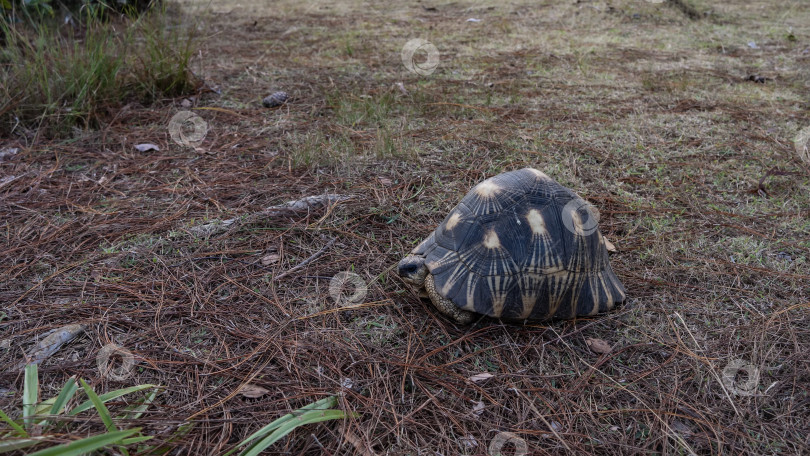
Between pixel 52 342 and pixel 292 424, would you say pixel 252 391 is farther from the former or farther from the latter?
pixel 52 342

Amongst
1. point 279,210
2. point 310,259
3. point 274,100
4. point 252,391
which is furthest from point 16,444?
point 274,100

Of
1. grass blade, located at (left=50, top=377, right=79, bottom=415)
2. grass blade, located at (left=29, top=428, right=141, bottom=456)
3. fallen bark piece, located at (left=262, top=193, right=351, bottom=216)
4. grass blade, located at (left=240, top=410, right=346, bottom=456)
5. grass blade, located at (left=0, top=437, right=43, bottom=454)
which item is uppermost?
grass blade, located at (left=29, top=428, right=141, bottom=456)

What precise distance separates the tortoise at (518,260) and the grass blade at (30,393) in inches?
58.9

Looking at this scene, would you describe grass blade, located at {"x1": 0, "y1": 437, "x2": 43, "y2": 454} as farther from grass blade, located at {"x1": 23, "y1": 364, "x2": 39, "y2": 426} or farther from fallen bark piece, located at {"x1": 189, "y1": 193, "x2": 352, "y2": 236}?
fallen bark piece, located at {"x1": 189, "y1": 193, "x2": 352, "y2": 236}

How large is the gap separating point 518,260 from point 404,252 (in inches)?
30.1

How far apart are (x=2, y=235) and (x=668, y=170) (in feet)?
14.9

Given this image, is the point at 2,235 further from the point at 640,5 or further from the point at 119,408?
the point at 640,5

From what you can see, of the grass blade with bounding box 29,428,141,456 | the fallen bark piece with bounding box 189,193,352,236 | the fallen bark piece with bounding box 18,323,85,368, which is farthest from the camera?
the fallen bark piece with bounding box 189,193,352,236

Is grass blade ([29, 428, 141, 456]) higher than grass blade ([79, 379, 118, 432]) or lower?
higher

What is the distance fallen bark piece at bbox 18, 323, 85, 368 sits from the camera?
2.08 metres

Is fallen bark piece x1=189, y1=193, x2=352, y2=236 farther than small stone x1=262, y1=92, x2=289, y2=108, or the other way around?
small stone x1=262, y1=92, x2=289, y2=108

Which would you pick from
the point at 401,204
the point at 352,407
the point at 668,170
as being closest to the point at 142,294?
the point at 352,407

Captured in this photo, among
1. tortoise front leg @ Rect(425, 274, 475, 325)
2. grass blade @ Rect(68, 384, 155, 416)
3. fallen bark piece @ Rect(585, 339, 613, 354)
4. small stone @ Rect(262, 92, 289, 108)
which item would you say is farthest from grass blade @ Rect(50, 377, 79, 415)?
small stone @ Rect(262, 92, 289, 108)

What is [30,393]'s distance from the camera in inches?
67.1
